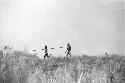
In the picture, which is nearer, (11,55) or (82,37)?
(11,55)

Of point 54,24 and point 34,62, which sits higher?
point 54,24

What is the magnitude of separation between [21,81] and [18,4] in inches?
49.4

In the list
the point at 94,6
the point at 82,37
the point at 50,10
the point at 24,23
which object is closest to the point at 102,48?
the point at 82,37

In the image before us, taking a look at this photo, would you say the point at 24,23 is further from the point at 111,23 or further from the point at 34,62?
the point at 111,23

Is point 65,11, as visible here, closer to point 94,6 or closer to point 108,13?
point 94,6

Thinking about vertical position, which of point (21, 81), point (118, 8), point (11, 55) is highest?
point (118, 8)

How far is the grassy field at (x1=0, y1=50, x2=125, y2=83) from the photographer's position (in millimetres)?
2805

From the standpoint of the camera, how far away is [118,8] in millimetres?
3805

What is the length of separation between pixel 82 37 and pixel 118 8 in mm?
813

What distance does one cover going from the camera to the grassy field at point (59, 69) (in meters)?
2.80

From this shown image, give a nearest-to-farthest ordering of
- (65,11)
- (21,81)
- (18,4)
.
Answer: (21,81) → (18,4) → (65,11)

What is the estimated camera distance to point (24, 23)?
3.54 metres

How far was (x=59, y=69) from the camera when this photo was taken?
3592mm

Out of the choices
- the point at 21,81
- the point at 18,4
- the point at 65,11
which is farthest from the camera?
the point at 65,11
